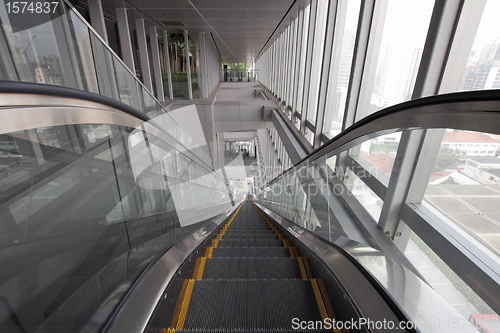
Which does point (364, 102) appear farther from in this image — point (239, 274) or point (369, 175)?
point (239, 274)

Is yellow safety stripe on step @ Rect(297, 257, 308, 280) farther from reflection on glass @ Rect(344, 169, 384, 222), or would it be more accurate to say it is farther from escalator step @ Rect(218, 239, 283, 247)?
escalator step @ Rect(218, 239, 283, 247)

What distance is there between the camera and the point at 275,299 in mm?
1533

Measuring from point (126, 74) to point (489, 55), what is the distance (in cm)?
493

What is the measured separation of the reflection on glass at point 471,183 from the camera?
4.11 feet

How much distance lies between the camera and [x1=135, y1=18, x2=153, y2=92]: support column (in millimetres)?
→ 9711

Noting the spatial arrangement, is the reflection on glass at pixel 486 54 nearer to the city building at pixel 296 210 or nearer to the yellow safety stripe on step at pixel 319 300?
the city building at pixel 296 210

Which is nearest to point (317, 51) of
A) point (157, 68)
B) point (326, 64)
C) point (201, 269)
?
point (326, 64)

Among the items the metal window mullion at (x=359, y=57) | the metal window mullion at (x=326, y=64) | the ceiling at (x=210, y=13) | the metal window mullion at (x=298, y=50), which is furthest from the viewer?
the metal window mullion at (x=298, y=50)

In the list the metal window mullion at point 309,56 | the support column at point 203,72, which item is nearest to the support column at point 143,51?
the support column at point 203,72

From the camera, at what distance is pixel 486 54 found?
220 centimetres

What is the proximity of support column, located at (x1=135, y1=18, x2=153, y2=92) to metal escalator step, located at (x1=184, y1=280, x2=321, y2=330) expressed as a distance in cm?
1090

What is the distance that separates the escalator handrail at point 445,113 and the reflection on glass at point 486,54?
5.21 feet

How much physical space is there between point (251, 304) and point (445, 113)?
4.57 ft

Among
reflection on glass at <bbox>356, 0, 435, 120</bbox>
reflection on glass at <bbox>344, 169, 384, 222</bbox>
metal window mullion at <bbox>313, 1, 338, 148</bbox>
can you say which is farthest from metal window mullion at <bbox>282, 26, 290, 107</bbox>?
reflection on glass at <bbox>344, 169, 384, 222</bbox>
